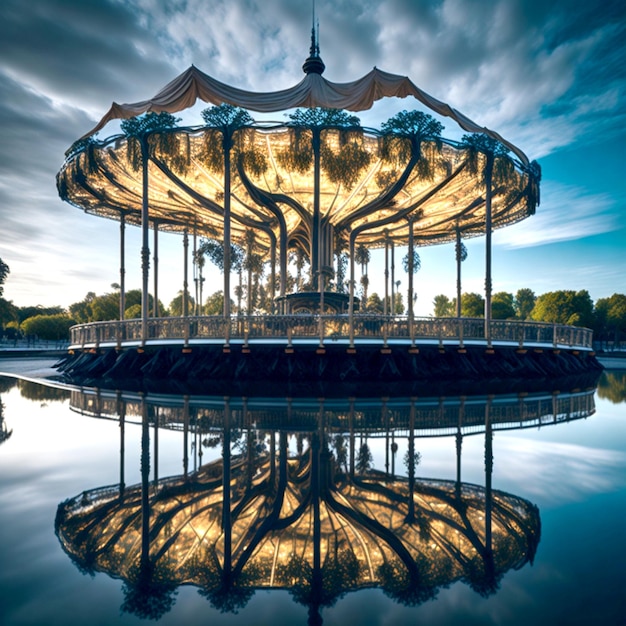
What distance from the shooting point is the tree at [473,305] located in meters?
71.1

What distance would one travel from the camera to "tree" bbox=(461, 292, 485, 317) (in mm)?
71062

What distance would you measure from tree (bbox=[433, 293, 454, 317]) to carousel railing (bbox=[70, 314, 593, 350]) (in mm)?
83355

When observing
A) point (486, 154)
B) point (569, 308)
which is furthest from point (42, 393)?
point (569, 308)

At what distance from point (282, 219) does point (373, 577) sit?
23.7 metres

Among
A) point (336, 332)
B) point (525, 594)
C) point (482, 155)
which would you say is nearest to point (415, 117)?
point (482, 155)

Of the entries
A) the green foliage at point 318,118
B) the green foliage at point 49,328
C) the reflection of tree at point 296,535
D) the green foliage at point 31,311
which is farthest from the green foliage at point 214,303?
the reflection of tree at point 296,535

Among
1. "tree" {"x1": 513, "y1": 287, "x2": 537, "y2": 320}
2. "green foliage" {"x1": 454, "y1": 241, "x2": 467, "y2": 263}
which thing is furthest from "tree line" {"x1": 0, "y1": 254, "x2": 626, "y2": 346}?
"tree" {"x1": 513, "y1": 287, "x2": 537, "y2": 320}

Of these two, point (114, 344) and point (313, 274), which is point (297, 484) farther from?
point (313, 274)

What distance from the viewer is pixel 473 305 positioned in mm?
72750

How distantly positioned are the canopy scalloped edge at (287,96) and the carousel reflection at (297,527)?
16.3 metres

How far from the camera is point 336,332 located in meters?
16.7

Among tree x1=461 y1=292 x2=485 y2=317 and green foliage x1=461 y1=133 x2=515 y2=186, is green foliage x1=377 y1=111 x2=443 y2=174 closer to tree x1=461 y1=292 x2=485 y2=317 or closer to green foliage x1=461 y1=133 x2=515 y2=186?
green foliage x1=461 y1=133 x2=515 y2=186

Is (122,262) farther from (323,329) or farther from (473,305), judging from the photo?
(473,305)

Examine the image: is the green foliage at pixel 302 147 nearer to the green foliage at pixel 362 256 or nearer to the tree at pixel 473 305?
→ the green foliage at pixel 362 256
